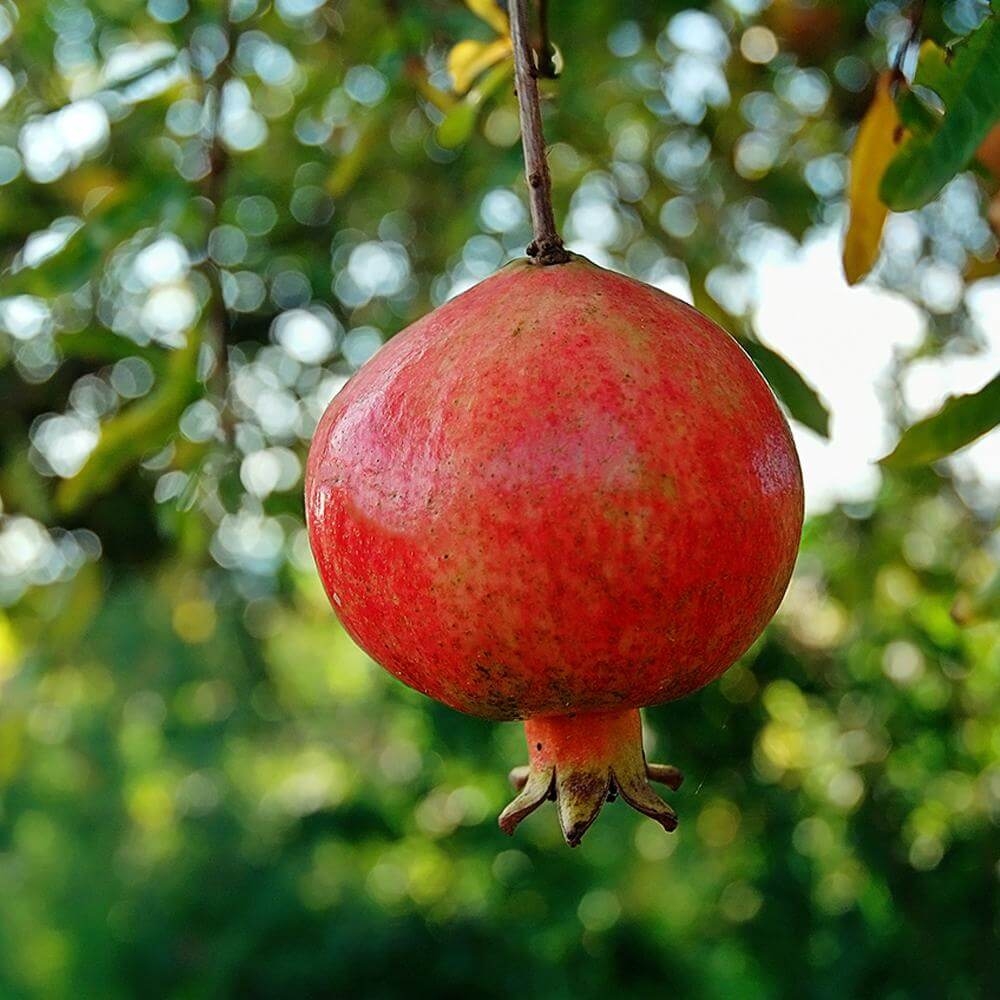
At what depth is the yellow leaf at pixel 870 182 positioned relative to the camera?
0.91 metres

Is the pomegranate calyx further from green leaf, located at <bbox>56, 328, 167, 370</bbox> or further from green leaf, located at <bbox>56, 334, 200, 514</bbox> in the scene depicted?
green leaf, located at <bbox>56, 328, 167, 370</bbox>

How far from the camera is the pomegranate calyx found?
0.66 metres

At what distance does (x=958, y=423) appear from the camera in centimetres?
80

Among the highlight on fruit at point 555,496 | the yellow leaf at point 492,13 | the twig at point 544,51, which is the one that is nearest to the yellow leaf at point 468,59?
the yellow leaf at point 492,13

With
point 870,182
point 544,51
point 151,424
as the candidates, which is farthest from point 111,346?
point 870,182

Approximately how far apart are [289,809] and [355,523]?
2.92 m

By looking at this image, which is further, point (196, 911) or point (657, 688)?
point (196, 911)

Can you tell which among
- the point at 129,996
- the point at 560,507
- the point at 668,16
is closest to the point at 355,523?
the point at 560,507

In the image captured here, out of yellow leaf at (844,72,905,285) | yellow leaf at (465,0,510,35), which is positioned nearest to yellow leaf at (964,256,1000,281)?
yellow leaf at (844,72,905,285)

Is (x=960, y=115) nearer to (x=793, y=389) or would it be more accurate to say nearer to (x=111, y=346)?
(x=793, y=389)

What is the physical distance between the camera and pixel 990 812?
205 cm

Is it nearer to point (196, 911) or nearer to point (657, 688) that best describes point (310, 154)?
point (657, 688)

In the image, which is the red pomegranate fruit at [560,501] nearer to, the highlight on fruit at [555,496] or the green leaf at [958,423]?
the highlight on fruit at [555,496]

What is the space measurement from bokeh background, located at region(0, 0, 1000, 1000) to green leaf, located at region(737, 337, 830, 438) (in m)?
0.17
